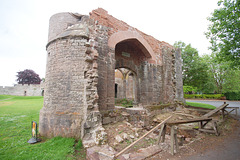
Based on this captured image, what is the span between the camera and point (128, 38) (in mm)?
6828

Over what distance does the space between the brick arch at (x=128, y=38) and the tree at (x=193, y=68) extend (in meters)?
14.0

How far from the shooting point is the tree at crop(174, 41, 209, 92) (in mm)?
19077

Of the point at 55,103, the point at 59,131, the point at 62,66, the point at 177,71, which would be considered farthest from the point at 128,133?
the point at 177,71

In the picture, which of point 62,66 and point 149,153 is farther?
point 62,66

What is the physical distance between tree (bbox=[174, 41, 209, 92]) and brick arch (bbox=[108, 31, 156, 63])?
1398cm

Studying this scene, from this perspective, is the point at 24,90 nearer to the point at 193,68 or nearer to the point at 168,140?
the point at 168,140

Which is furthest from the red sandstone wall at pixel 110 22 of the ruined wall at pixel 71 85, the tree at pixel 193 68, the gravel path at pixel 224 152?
the tree at pixel 193 68

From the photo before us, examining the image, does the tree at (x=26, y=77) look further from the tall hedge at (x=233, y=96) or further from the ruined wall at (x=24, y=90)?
the tall hedge at (x=233, y=96)

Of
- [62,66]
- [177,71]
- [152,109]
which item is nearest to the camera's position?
[62,66]

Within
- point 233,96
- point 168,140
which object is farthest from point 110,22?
point 233,96

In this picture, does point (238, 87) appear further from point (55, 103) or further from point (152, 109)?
point (55, 103)

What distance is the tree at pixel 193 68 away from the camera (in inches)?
751

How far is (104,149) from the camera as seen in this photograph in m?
3.61

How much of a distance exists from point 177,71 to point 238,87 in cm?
2057
